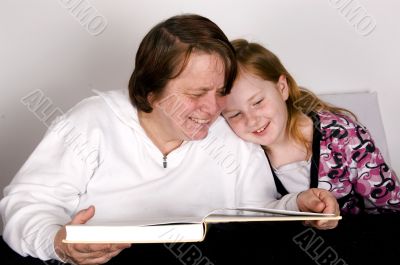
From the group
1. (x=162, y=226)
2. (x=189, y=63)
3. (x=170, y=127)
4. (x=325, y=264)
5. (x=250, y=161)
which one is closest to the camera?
(x=162, y=226)

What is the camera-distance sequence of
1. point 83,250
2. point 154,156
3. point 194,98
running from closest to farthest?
point 83,250
point 194,98
point 154,156

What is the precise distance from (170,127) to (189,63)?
20 cm

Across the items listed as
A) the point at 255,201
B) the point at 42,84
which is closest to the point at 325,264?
the point at 255,201

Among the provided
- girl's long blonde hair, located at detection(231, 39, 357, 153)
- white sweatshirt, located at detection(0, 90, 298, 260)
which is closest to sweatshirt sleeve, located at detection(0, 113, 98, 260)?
white sweatshirt, located at detection(0, 90, 298, 260)

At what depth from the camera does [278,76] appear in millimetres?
1561

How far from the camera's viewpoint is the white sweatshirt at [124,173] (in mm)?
1299

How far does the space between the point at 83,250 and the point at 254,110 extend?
26.1 inches

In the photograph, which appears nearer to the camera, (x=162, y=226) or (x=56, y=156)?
(x=162, y=226)

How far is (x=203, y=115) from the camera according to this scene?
4.34 ft

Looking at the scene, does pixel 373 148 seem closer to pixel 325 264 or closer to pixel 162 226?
→ pixel 325 264

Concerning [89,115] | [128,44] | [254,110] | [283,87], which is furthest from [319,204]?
[128,44]

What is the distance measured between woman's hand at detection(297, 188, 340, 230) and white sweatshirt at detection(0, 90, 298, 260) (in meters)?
0.05

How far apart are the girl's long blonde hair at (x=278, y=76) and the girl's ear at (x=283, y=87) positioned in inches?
0.5

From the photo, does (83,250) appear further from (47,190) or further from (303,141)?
(303,141)
